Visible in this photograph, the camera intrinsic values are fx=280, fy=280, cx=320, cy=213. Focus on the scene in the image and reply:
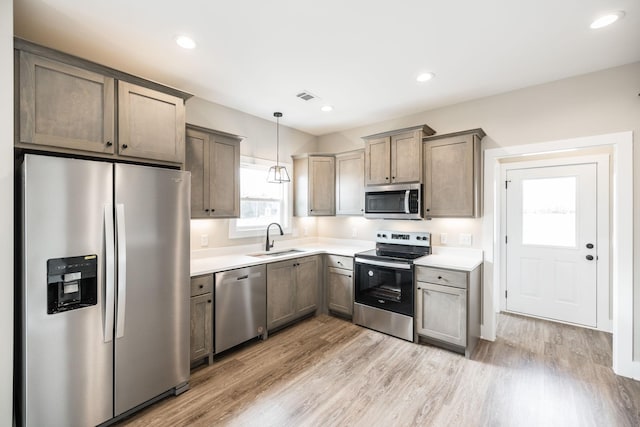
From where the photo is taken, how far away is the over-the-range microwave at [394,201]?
3340mm

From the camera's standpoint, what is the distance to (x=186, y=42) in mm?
2166

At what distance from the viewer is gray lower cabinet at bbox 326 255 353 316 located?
3668 millimetres

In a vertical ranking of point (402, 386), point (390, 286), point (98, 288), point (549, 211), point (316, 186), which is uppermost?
point (316, 186)

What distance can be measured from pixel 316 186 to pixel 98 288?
2.93m

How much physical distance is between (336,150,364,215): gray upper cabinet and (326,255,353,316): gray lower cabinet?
743 millimetres

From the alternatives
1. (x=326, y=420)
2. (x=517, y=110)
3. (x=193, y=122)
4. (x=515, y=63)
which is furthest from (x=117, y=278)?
(x=517, y=110)

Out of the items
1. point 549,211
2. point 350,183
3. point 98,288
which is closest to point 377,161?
point 350,183

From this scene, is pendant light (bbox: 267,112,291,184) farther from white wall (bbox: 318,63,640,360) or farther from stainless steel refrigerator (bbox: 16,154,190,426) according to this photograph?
white wall (bbox: 318,63,640,360)

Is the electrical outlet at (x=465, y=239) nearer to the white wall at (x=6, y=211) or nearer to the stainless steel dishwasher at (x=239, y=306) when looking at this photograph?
the stainless steel dishwasher at (x=239, y=306)

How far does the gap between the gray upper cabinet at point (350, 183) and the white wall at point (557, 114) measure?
86cm

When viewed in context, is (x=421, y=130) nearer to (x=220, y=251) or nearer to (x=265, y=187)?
(x=265, y=187)

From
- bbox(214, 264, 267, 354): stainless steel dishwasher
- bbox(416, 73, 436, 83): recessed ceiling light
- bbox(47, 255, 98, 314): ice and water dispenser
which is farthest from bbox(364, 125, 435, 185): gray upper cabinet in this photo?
bbox(47, 255, 98, 314): ice and water dispenser

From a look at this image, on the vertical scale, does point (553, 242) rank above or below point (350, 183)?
below

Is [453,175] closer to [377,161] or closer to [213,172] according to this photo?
[377,161]
